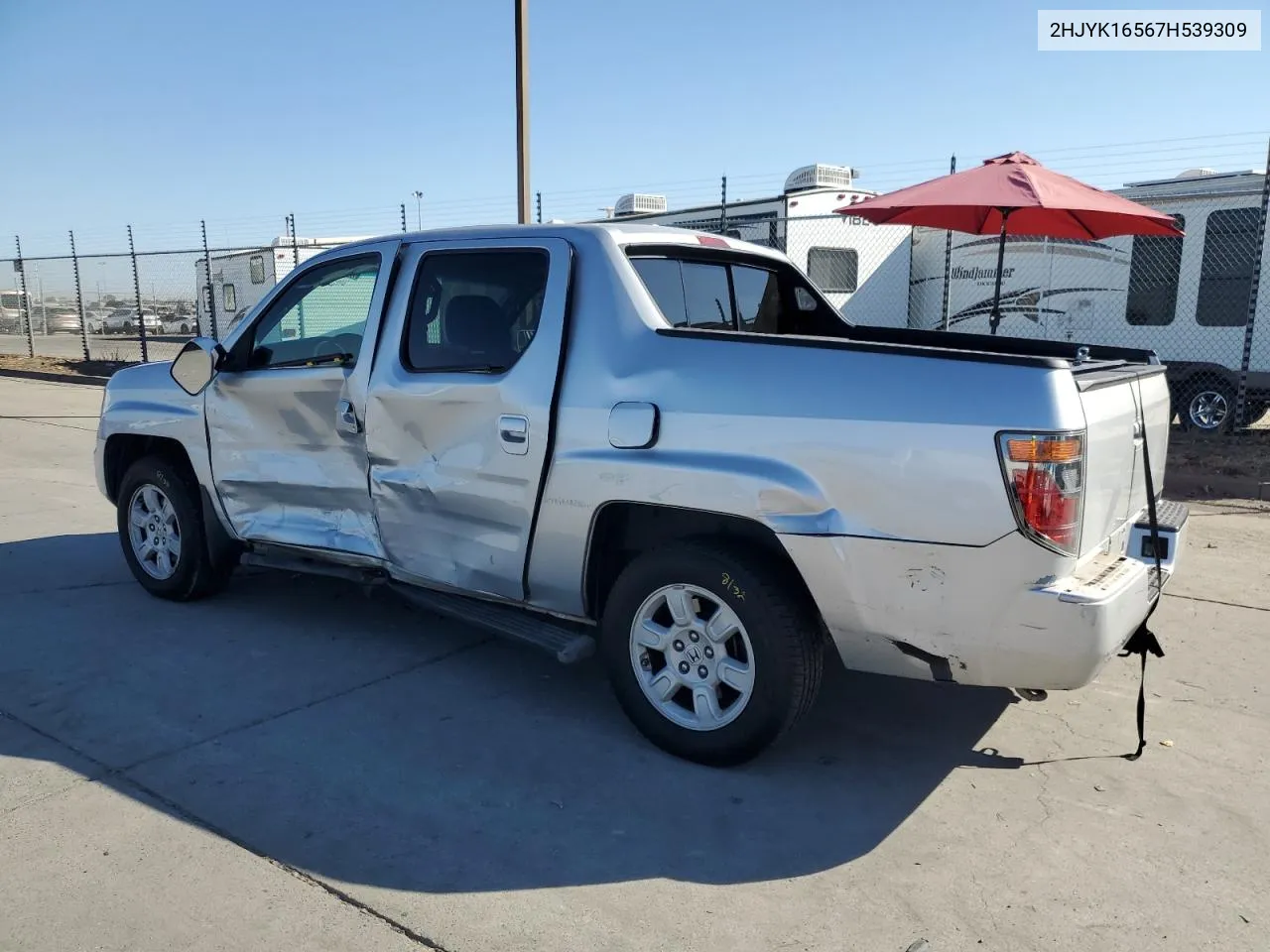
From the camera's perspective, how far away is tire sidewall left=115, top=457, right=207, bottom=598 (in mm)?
5270

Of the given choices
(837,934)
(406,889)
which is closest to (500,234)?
(406,889)

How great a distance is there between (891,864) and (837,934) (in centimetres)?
42

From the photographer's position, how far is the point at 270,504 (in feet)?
16.4

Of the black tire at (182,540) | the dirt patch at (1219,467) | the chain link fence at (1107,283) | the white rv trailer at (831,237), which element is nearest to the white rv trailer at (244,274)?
the white rv trailer at (831,237)

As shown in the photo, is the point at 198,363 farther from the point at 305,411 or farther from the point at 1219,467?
the point at 1219,467

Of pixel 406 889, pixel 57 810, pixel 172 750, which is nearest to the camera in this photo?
pixel 406 889

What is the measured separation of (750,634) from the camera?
3410 millimetres

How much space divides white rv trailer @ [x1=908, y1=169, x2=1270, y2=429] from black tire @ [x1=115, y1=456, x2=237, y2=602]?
27.4ft

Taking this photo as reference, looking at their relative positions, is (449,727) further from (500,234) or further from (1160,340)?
(1160,340)

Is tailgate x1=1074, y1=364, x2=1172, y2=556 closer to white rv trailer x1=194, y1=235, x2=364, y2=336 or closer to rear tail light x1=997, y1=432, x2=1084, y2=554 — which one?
rear tail light x1=997, y1=432, x2=1084, y2=554

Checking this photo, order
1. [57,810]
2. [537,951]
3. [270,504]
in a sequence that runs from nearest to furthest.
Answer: [537,951] < [57,810] < [270,504]

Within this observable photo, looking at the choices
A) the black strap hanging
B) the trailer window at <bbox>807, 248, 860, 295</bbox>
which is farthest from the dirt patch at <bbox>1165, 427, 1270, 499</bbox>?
the black strap hanging

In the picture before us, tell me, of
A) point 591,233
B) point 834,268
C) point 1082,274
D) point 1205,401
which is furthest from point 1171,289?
point 591,233

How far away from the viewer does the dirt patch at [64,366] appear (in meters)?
19.7
